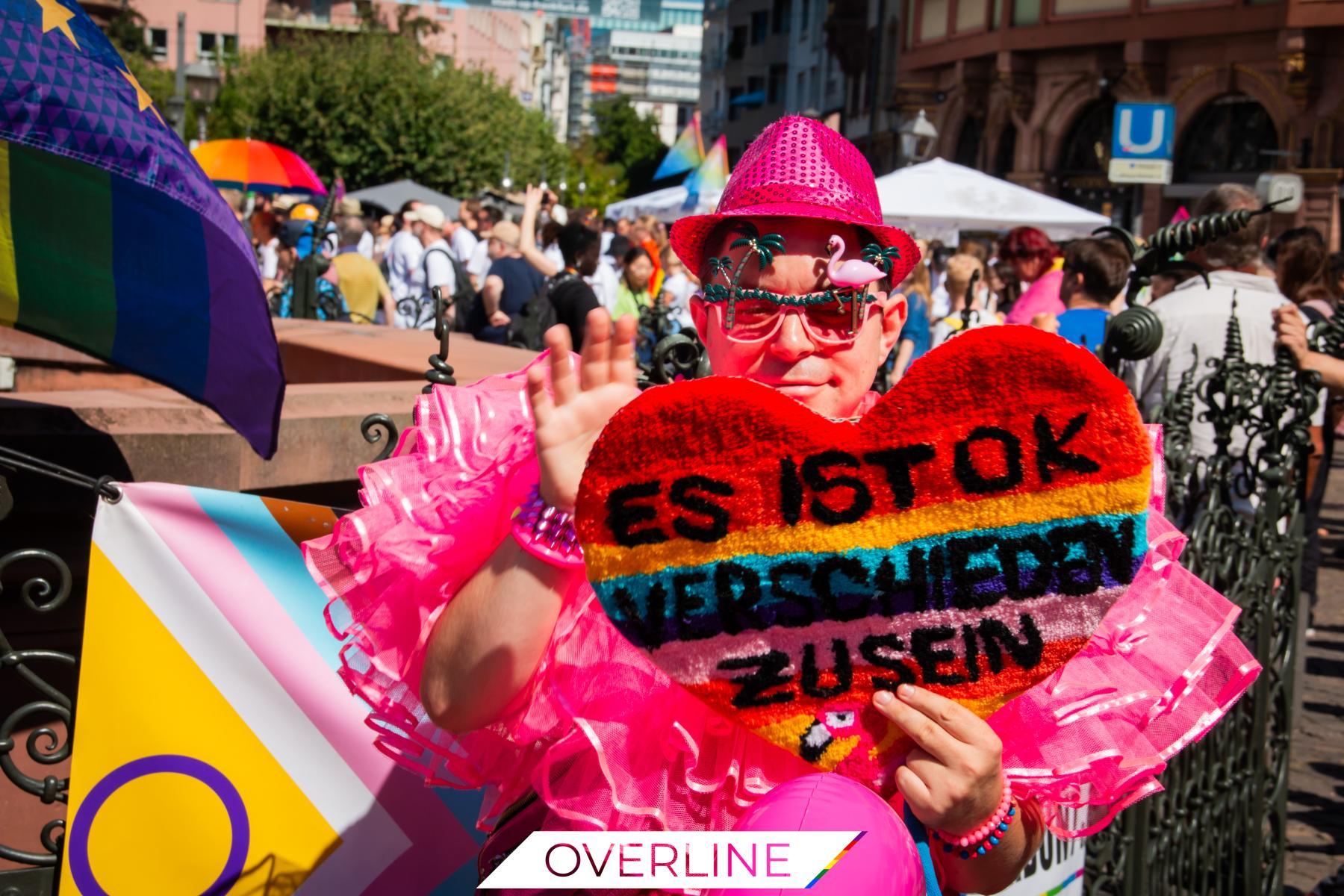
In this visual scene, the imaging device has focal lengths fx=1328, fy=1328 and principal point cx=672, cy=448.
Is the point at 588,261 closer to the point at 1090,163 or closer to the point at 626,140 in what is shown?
the point at 1090,163

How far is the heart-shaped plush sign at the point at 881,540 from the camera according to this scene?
149 centimetres

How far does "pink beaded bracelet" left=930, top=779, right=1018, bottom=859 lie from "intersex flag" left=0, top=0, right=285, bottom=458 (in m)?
1.65

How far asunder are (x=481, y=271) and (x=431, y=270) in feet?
10.2

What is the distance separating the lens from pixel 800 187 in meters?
1.79

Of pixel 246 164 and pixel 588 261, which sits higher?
pixel 246 164

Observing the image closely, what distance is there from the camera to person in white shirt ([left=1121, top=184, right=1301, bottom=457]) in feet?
16.2

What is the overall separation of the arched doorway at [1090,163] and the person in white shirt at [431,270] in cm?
1597

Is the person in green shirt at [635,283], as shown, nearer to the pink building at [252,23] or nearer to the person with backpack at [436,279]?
the person with backpack at [436,279]

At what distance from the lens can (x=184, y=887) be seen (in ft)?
6.86

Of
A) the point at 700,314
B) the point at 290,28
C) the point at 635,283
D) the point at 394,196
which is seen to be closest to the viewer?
the point at 700,314

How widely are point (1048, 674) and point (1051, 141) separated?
25.5 meters

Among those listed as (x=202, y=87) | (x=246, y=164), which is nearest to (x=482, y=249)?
(x=246, y=164)

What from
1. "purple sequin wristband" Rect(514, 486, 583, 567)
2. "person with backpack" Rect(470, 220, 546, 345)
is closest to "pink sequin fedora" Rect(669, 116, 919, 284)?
"purple sequin wristband" Rect(514, 486, 583, 567)

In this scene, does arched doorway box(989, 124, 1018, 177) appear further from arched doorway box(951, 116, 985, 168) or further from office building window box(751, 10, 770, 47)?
office building window box(751, 10, 770, 47)
